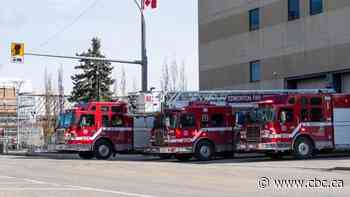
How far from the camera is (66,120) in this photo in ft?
114

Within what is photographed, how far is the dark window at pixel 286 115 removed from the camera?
30484 mm

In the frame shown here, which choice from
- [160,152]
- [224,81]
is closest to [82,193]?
[160,152]

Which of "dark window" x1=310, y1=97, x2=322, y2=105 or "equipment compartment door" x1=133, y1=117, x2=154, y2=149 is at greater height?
"dark window" x1=310, y1=97, x2=322, y2=105

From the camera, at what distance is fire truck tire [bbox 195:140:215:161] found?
1260 inches

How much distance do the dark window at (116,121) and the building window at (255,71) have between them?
46.6ft

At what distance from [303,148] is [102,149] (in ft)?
33.3

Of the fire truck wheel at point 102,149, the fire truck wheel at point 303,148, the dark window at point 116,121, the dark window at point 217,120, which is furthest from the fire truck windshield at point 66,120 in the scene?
the fire truck wheel at point 303,148

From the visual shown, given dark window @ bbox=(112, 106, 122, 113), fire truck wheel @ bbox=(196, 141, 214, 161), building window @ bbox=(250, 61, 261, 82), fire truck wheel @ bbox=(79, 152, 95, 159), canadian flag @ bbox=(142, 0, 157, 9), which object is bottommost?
fire truck wheel @ bbox=(79, 152, 95, 159)

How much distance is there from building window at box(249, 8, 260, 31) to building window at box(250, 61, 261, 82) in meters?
2.37

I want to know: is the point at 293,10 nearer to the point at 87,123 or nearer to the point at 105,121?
the point at 105,121

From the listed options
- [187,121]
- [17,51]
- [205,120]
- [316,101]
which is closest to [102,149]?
[187,121]

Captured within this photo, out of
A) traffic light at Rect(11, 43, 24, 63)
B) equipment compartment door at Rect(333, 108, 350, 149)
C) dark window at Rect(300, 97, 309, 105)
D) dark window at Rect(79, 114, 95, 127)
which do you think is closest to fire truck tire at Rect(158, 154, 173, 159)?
dark window at Rect(79, 114, 95, 127)

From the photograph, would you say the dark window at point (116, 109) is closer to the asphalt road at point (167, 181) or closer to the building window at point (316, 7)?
the asphalt road at point (167, 181)

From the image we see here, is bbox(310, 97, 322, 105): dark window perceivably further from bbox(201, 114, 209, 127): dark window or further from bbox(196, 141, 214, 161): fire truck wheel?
bbox(196, 141, 214, 161): fire truck wheel
